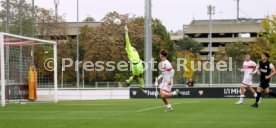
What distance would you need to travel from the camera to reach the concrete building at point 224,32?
106 m

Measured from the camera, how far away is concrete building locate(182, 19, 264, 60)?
106m

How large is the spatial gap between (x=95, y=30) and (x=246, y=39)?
1868 inches

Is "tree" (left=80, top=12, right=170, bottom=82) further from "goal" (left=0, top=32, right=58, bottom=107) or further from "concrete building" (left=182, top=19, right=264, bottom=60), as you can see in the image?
"concrete building" (left=182, top=19, right=264, bottom=60)

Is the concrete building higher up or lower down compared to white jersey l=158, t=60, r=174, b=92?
higher up

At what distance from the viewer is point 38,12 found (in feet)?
222

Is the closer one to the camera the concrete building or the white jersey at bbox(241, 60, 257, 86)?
the white jersey at bbox(241, 60, 257, 86)

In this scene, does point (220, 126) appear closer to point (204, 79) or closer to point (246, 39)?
point (204, 79)

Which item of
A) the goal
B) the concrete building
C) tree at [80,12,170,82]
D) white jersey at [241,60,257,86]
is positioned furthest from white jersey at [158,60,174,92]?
the concrete building

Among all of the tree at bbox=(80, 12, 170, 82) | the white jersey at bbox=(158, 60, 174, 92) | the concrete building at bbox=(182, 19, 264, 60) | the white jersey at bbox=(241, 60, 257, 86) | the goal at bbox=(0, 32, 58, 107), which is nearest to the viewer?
the white jersey at bbox=(158, 60, 174, 92)

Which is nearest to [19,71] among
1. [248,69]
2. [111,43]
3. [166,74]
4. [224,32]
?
[248,69]

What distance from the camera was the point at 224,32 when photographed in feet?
355

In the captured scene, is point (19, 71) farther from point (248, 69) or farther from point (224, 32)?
point (224, 32)

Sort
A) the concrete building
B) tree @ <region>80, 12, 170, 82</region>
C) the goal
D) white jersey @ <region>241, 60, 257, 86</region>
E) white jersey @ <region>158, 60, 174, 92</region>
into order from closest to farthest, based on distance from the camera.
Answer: white jersey @ <region>158, 60, 174, 92</region> → white jersey @ <region>241, 60, 257, 86</region> → the goal → tree @ <region>80, 12, 170, 82</region> → the concrete building

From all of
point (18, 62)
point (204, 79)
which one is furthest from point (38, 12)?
point (18, 62)
